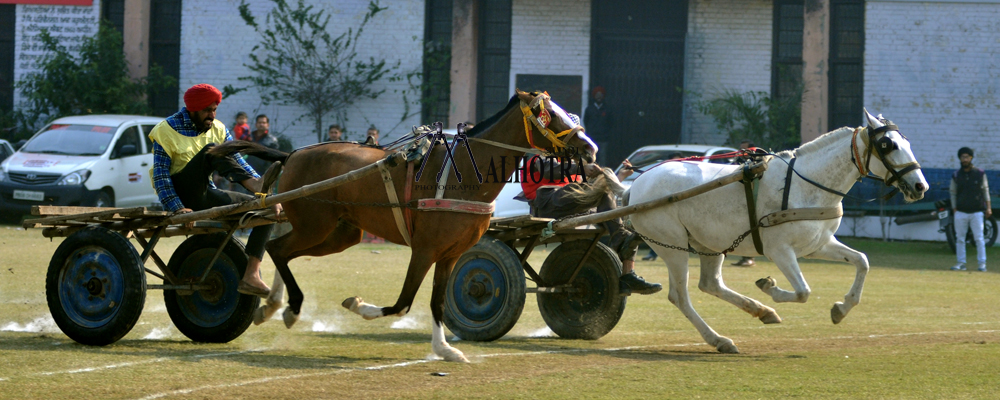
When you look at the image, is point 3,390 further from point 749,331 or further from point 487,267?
point 749,331

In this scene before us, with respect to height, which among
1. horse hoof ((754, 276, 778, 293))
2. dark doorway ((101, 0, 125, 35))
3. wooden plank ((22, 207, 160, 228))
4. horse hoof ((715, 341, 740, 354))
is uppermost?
dark doorway ((101, 0, 125, 35))

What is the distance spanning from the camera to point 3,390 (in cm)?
588

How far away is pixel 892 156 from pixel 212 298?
5.01m

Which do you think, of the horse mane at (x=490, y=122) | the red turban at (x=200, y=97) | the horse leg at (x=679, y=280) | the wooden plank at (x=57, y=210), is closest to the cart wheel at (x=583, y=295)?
the horse leg at (x=679, y=280)

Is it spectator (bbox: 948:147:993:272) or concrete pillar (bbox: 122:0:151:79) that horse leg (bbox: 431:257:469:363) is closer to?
spectator (bbox: 948:147:993:272)

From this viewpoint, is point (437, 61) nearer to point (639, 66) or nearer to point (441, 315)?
point (639, 66)

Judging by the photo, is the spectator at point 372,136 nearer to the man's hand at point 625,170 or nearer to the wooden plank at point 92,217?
the wooden plank at point 92,217

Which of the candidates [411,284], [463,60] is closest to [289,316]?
[411,284]

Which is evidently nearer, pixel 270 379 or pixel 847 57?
pixel 270 379

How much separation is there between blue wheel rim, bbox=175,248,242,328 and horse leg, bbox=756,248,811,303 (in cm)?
387

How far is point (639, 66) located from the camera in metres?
22.5

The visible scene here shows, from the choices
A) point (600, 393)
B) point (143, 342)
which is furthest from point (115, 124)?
point (600, 393)

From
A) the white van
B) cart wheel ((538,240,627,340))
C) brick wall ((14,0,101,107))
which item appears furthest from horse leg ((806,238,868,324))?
brick wall ((14,0,101,107))

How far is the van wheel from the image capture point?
17.9 m
